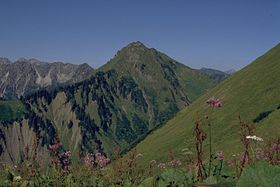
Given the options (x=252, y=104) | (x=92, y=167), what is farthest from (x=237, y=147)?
(x=92, y=167)

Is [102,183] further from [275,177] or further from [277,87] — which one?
[277,87]

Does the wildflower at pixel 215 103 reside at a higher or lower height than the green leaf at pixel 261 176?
higher

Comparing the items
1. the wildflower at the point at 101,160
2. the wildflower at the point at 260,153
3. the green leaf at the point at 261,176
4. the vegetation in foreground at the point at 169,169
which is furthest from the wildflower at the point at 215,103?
the wildflower at the point at 101,160

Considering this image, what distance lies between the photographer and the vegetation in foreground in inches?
247

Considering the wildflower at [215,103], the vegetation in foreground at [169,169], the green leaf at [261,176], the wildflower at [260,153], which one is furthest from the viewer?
the wildflower at [260,153]

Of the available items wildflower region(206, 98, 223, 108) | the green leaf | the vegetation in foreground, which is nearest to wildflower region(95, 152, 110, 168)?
the vegetation in foreground

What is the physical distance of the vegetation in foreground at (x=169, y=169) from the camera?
6.27 m

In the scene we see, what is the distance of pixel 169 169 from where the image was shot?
7.51m

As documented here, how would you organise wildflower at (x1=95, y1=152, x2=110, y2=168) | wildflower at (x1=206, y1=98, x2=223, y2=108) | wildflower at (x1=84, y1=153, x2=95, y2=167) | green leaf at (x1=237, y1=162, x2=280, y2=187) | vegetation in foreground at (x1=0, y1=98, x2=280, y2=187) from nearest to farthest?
green leaf at (x1=237, y1=162, x2=280, y2=187) → vegetation in foreground at (x1=0, y1=98, x2=280, y2=187) → wildflower at (x1=206, y1=98, x2=223, y2=108) → wildflower at (x1=84, y1=153, x2=95, y2=167) → wildflower at (x1=95, y1=152, x2=110, y2=168)

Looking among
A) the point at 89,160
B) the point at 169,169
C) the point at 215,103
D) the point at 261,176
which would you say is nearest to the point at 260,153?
the point at 215,103

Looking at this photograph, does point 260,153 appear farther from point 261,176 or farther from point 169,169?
point 261,176

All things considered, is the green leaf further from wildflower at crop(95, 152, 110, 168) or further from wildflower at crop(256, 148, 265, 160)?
wildflower at crop(95, 152, 110, 168)

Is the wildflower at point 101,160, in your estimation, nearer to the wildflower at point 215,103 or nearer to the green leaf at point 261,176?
the wildflower at point 215,103

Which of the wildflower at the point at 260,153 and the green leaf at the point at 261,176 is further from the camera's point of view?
the wildflower at the point at 260,153
